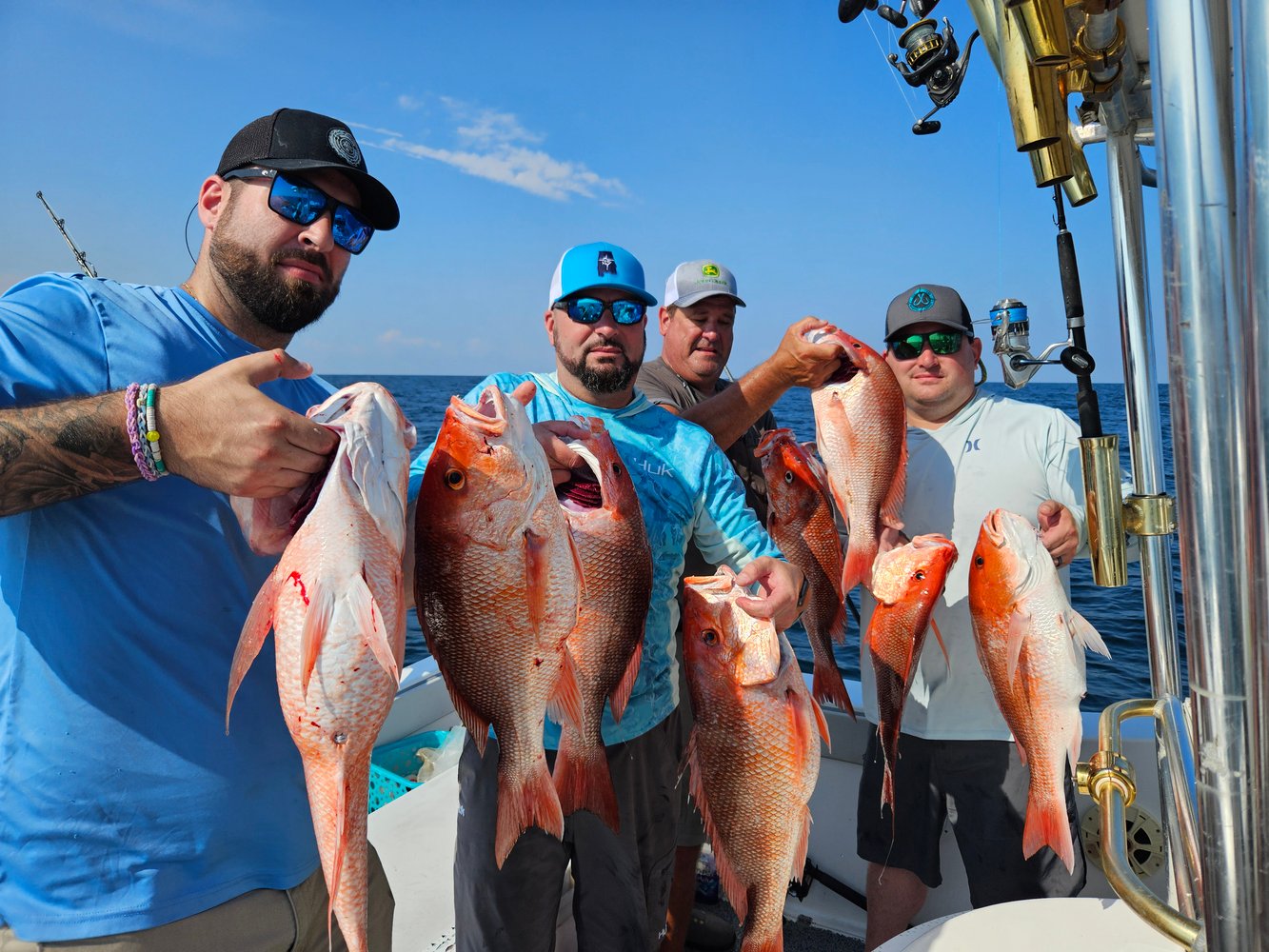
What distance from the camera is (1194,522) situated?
0.98m

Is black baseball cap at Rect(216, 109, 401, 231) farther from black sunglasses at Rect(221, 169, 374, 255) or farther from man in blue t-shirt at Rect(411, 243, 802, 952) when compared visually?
man in blue t-shirt at Rect(411, 243, 802, 952)

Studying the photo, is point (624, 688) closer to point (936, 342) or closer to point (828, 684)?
point (828, 684)

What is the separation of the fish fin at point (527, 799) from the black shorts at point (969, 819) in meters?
1.94

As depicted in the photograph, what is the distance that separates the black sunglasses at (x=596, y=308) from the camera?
107 inches

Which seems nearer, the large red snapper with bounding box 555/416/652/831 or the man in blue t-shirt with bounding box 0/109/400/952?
the man in blue t-shirt with bounding box 0/109/400/952

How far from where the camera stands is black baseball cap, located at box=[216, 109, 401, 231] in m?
1.96

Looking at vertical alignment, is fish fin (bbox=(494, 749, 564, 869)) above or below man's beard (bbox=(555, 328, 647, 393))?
below

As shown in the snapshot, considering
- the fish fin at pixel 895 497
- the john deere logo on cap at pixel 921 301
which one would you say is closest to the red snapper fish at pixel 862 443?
the fish fin at pixel 895 497

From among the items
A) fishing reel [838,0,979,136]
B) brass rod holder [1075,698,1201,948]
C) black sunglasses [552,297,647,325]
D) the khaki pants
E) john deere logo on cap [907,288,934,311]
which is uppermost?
fishing reel [838,0,979,136]

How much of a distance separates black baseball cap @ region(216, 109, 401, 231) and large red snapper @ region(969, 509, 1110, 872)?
2503 millimetres

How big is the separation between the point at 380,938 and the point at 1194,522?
92.3 inches

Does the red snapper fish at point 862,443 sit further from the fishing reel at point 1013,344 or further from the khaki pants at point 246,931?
the khaki pants at point 246,931

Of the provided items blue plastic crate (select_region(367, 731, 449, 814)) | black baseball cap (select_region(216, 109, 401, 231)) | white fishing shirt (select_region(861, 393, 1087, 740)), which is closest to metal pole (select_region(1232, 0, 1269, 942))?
black baseball cap (select_region(216, 109, 401, 231))

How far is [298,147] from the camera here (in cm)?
196
